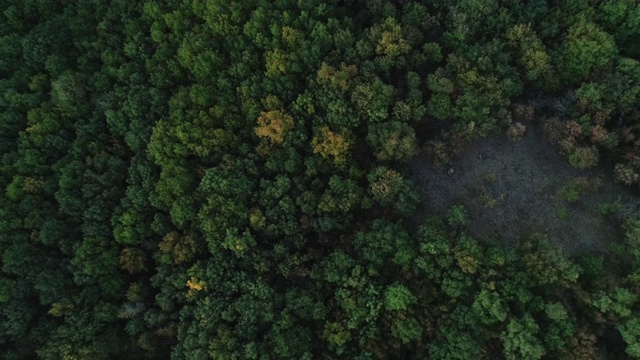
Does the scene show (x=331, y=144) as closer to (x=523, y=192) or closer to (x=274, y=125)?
(x=274, y=125)

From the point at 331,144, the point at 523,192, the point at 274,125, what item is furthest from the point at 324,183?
the point at 523,192

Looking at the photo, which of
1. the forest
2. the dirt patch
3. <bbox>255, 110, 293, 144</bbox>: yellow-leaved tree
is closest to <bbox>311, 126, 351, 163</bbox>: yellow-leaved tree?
the forest

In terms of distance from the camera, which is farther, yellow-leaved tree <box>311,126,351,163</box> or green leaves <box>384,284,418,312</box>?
yellow-leaved tree <box>311,126,351,163</box>

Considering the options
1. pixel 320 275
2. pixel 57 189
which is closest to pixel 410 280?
pixel 320 275

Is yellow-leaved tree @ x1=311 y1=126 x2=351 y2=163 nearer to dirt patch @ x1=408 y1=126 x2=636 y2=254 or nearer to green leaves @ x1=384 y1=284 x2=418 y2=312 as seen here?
dirt patch @ x1=408 y1=126 x2=636 y2=254

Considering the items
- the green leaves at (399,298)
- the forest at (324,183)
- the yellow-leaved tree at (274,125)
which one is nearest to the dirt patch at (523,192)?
the forest at (324,183)

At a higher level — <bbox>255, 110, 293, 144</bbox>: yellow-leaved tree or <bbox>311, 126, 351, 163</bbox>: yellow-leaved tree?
<bbox>255, 110, 293, 144</bbox>: yellow-leaved tree

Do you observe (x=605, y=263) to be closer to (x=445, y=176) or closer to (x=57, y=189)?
(x=445, y=176)
